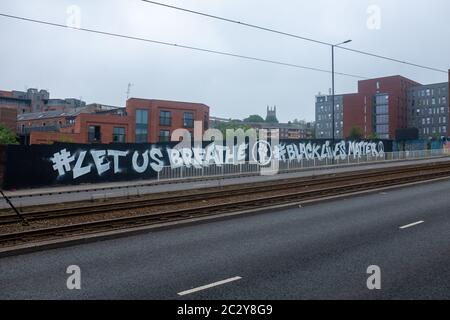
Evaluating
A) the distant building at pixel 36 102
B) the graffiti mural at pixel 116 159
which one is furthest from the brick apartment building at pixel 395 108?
the graffiti mural at pixel 116 159

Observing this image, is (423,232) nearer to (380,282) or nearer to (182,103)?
(380,282)

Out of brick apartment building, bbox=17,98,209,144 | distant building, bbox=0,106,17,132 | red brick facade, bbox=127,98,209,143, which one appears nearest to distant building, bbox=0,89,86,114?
distant building, bbox=0,106,17,132

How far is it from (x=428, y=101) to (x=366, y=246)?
120 m

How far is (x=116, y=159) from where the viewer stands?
85.5ft

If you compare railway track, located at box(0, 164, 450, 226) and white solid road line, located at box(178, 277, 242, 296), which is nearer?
white solid road line, located at box(178, 277, 242, 296)

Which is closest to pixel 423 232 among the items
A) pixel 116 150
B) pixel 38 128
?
pixel 116 150

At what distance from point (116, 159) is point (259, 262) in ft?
68.0

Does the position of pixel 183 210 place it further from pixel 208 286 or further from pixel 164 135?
pixel 164 135

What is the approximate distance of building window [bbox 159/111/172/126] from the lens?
2254 inches

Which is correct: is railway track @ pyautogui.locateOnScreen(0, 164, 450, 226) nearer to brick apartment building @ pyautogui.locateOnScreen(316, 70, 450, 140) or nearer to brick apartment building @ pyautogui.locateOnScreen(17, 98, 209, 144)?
brick apartment building @ pyautogui.locateOnScreen(17, 98, 209, 144)

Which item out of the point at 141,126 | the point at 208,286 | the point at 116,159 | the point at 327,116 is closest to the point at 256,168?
the point at 116,159

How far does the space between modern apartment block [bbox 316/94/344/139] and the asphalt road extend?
122541mm

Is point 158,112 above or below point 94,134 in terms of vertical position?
above

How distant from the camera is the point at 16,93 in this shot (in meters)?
112
